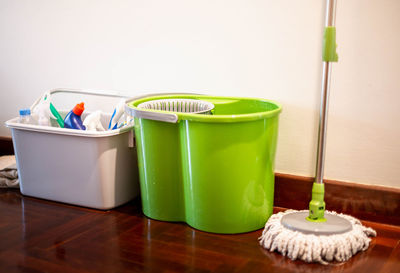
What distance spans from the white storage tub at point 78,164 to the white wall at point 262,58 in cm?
28

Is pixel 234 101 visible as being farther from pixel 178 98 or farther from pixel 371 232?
pixel 371 232

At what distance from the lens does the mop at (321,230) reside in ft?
3.69

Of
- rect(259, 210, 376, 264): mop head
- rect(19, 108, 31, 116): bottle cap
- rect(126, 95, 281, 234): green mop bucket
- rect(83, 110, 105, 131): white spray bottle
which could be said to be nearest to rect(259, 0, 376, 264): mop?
rect(259, 210, 376, 264): mop head

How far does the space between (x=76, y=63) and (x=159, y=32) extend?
0.35 metres

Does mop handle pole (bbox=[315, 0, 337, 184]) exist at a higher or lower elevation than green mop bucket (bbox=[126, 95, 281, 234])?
higher

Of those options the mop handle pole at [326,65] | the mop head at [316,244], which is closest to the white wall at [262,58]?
the mop handle pole at [326,65]

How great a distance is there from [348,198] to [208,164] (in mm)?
412

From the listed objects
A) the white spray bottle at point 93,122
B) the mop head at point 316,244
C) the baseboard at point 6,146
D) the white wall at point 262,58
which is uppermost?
the white wall at point 262,58

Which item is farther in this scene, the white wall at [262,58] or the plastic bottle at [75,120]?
the plastic bottle at [75,120]

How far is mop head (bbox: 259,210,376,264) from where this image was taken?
1.12m

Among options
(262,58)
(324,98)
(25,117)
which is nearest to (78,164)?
Result: (25,117)

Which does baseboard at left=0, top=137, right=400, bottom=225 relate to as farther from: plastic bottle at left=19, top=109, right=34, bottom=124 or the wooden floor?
plastic bottle at left=19, top=109, right=34, bottom=124

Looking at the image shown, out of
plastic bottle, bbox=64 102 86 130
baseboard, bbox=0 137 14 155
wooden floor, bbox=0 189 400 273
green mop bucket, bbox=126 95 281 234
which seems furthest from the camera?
baseboard, bbox=0 137 14 155

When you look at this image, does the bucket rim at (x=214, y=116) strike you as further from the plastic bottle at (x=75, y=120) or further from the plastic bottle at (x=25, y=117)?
the plastic bottle at (x=25, y=117)
